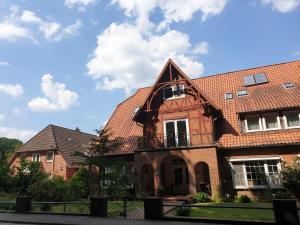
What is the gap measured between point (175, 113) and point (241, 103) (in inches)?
214

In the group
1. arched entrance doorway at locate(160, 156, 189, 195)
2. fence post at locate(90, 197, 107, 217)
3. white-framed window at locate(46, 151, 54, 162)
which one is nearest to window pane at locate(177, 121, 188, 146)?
arched entrance doorway at locate(160, 156, 189, 195)

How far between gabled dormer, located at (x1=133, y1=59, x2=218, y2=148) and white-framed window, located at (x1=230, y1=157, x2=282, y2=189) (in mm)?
2863

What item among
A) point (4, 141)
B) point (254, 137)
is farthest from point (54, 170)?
point (4, 141)

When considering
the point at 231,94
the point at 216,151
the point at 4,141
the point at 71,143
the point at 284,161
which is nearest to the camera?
the point at 284,161

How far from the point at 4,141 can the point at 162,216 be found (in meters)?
99.3

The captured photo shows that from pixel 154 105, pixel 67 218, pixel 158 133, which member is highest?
pixel 154 105

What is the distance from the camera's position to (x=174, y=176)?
74.8 ft

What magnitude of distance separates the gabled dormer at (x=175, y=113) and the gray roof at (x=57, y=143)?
13.8m

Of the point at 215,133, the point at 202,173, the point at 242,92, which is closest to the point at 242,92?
the point at 242,92

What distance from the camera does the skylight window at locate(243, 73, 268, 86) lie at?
80.9ft

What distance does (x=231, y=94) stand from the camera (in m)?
24.4

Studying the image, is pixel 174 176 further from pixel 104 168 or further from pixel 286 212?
pixel 286 212

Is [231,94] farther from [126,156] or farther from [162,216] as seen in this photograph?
[162,216]

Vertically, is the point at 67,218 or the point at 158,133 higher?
the point at 158,133
